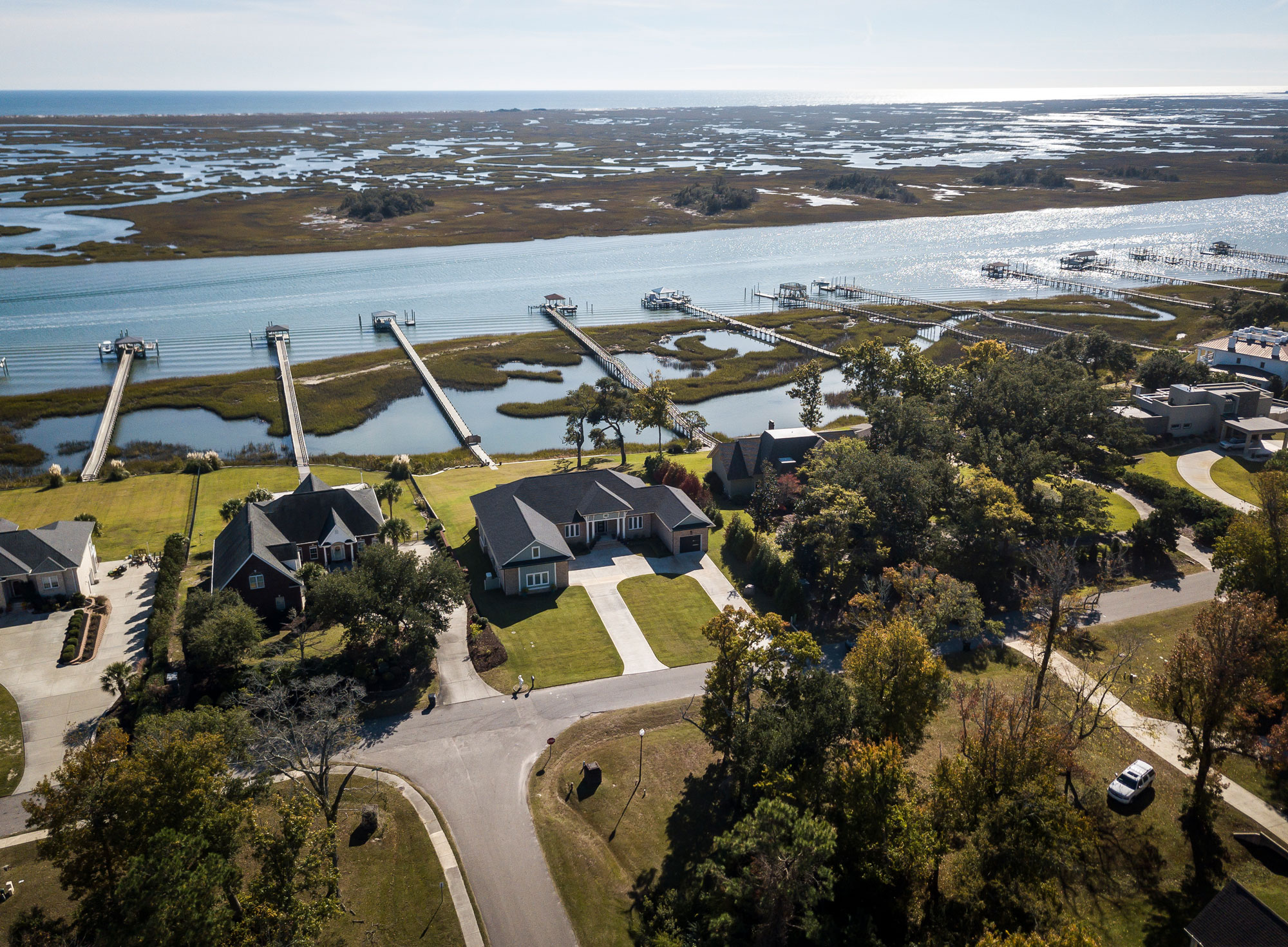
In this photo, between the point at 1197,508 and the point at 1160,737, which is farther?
the point at 1197,508

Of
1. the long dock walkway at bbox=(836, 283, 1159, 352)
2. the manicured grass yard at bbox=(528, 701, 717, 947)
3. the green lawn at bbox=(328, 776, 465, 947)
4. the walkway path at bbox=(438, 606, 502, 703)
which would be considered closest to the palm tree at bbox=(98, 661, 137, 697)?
the green lawn at bbox=(328, 776, 465, 947)

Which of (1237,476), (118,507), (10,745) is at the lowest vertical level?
(1237,476)

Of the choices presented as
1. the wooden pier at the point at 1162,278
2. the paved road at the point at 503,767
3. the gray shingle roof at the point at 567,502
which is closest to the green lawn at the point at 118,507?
the gray shingle roof at the point at 567,502

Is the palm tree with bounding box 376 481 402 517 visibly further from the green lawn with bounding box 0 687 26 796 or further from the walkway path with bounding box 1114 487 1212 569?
the walkway path with bounding box 1114 487 1212 569

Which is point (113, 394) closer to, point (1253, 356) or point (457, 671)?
point (457, 671)

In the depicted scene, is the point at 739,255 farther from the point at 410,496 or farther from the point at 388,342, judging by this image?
the point at 410,496

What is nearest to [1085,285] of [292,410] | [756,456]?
[756,456]
